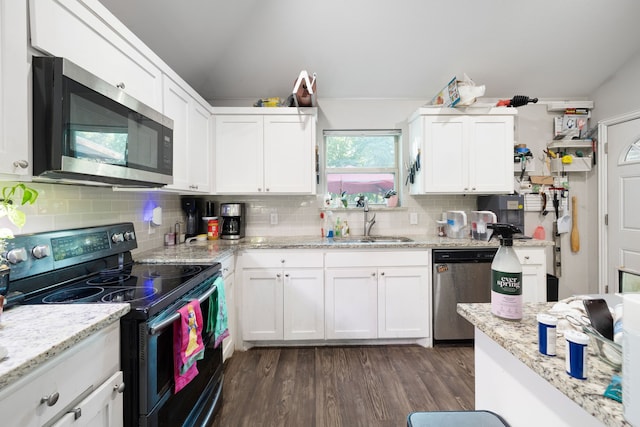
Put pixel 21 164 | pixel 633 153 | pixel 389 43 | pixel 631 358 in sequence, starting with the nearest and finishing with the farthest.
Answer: pixel 631 358 < pixel 21 164 < pixel 389 43 < pixel 633 153

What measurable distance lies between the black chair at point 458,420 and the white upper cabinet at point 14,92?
4.88 feet

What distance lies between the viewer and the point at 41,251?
4.17ft

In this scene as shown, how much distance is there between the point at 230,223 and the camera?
9.55 ft

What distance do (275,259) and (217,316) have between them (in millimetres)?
922

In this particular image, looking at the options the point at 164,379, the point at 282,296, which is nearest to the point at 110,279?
the point at 164,379

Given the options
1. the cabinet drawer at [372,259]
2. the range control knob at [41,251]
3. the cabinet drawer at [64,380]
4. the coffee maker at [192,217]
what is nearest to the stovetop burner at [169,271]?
the range control knob at [41,251]

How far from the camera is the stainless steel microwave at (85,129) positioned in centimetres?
103

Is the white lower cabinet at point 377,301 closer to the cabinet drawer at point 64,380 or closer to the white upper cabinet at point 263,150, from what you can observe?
the white upper cabinet at point 263,150

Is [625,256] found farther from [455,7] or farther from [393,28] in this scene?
[393,28]

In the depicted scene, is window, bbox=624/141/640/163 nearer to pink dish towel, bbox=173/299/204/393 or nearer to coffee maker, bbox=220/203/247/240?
coffee maker, bbox=220/203/247/240

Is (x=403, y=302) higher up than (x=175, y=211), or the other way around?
(x=175, y=211)

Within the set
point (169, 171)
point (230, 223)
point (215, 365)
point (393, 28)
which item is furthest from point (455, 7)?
point (215, 365)

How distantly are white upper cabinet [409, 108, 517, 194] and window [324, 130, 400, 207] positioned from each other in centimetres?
48

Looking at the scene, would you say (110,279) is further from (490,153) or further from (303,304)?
(490,153)
